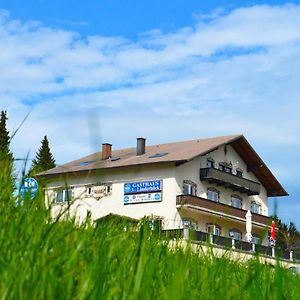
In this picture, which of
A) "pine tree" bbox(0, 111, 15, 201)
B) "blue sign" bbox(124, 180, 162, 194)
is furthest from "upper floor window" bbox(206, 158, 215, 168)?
"pine tree" bbox(0, 111, 15, 201)

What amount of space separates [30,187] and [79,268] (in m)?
0.94

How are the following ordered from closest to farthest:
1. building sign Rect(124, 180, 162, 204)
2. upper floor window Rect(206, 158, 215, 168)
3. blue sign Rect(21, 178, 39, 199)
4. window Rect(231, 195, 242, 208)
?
blue sign Rect(21, 178, 39, 199) → building sign Rect(124, 180, 162, 204) → upper floor window Rect(206, 158, 215, 168) → window Rect(231, 195, 242, 208)

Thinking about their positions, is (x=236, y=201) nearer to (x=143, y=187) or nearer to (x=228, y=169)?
(x=228, y=169)

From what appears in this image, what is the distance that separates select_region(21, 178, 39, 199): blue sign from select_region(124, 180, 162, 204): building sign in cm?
4611

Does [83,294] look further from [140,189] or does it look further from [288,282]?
[140,189]

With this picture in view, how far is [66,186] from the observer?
2.90 meters

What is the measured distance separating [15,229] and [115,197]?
49945 mm

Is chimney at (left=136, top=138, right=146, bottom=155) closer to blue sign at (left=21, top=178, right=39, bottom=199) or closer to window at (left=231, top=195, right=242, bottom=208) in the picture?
window at (left=231, top=195, right=242, bottom=208)

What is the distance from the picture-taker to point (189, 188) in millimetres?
51438

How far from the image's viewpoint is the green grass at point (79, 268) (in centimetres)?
223

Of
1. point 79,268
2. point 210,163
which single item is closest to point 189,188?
point 210,163

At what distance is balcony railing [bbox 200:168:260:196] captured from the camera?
5222 centimetres

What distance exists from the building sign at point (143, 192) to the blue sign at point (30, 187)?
46112 millimetres

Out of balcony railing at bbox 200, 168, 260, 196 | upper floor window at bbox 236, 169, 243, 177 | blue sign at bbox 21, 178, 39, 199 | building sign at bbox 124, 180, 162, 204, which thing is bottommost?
blue sign at bbox 21, 178, 39, 199
